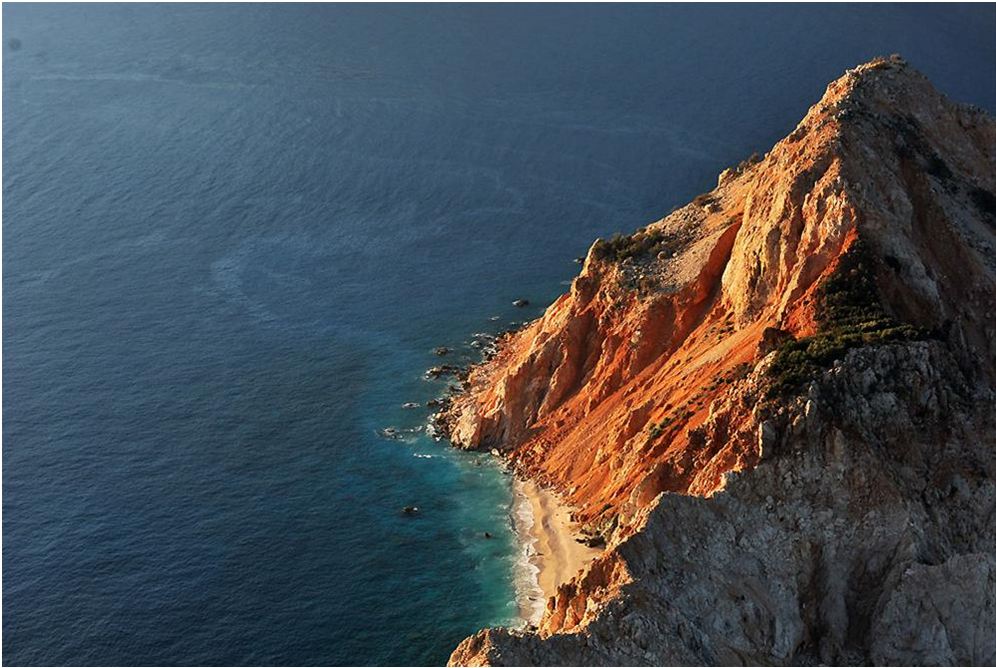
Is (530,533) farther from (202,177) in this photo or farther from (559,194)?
(202,177)

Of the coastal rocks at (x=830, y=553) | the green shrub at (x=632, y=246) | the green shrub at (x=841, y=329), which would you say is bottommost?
the coastal rocks at (x=830, y=553)

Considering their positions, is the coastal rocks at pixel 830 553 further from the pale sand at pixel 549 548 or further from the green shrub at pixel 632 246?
the green shrub at pixel 632 246

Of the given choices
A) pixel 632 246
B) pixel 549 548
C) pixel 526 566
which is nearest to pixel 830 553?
pixel 549 548

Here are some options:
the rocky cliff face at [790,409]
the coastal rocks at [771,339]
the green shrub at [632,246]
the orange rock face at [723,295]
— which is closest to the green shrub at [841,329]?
the rocky cliff face at [790,409]

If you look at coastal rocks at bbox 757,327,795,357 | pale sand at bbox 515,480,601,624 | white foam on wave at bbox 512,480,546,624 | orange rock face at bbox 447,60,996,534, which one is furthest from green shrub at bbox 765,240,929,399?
white foam on wave at bbox 512,480,546,624

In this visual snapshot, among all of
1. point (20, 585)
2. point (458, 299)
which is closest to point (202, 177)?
point (458, 299)

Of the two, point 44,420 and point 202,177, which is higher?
point 202,177

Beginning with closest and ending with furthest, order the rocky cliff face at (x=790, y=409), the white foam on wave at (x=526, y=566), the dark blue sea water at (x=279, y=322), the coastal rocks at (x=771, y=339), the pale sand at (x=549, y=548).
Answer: the rocky cliff face at (x=790, y=409)
the coastal rocks at (x=771, y=339)
the white foam on wave at (x=526, y=566)
the pale sand at (x=549, y=548)
the dark blue sea water at (x=279, y=322)
